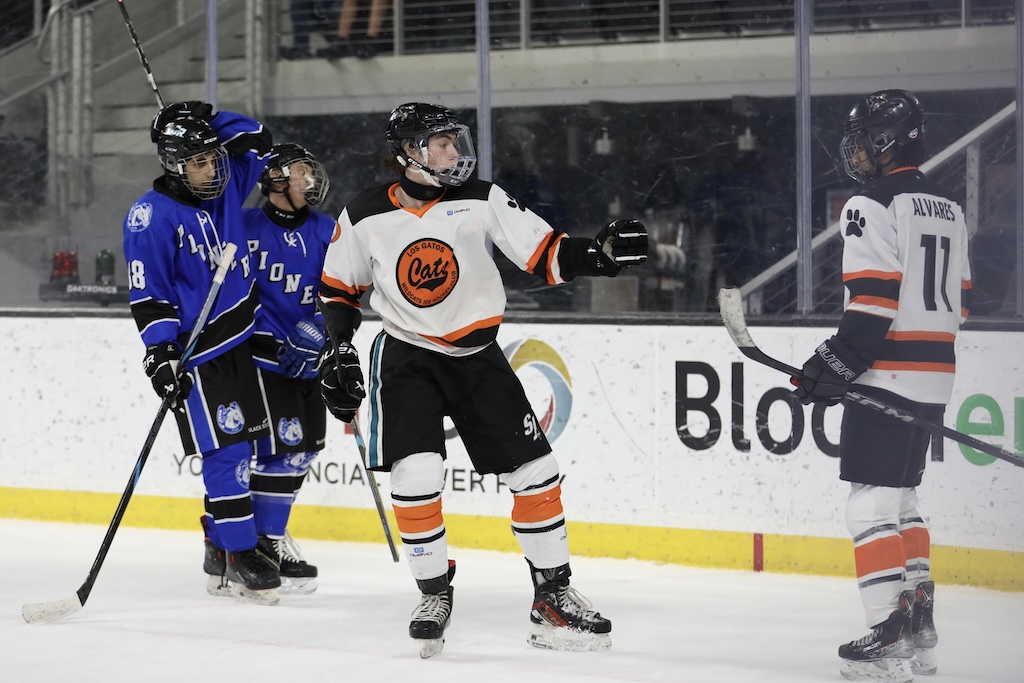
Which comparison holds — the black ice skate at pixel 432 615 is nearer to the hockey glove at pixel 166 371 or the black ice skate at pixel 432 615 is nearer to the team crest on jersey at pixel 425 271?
the team crest on jersey at pixel 425 271

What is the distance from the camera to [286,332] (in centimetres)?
389

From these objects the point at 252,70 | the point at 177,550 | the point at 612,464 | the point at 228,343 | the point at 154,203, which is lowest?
the point at 177,550

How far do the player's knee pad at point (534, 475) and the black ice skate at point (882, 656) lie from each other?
0.79 meters

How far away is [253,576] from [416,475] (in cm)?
85

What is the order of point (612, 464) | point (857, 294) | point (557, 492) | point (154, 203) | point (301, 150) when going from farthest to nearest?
point (612, 464)
point (301, 150)
point (154, 203)
point (557, 492)
point (857, 294)

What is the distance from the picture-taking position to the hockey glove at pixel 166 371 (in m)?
3.46

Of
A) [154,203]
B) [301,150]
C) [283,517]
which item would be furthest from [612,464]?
[154,203]

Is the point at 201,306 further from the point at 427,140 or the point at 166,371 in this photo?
the point at 427,140

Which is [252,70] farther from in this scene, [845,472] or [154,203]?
[845,472]

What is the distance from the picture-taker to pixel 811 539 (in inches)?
160

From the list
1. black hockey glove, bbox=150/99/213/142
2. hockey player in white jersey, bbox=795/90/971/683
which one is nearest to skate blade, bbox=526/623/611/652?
hockey player in white jersey, bbox=795/90/971/683

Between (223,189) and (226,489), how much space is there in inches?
33.8

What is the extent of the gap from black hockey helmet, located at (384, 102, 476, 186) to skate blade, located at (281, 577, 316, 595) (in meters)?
1.43

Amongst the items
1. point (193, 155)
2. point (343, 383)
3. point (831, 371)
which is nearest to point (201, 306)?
point (193, 155)
